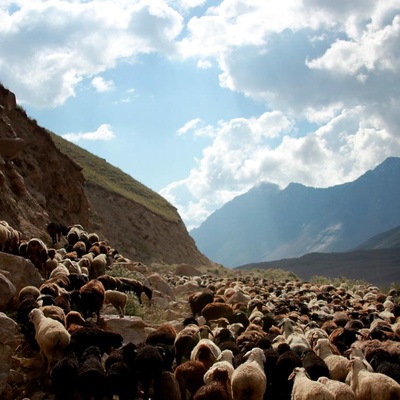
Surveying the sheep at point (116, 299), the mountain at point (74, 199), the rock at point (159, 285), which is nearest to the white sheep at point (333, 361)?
the sheep at point (116, 299)

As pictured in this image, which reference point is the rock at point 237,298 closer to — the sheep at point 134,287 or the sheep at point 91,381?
the sheep at point 134,287

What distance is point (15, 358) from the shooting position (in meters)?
8.94

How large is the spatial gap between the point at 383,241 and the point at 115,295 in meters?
154

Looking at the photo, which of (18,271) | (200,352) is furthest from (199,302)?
(200,352)

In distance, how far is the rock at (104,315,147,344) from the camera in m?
11.2

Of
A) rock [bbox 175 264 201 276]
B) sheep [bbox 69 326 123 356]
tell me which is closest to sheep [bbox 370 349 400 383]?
sheep [bbox 69 326 123 356]

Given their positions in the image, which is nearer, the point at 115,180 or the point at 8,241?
the point at 8,241

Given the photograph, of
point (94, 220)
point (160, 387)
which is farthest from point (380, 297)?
point (94, 220)

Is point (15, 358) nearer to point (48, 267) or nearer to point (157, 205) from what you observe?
point (48, 267)

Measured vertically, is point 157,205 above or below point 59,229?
above

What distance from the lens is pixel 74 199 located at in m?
34.2

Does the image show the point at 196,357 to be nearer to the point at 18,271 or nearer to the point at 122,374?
the point at 122,374

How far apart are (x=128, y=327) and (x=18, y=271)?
3.11m

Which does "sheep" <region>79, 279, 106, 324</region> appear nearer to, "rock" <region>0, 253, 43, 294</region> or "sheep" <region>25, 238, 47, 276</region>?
"rock" <region>0, 253, 43, 294</region>
